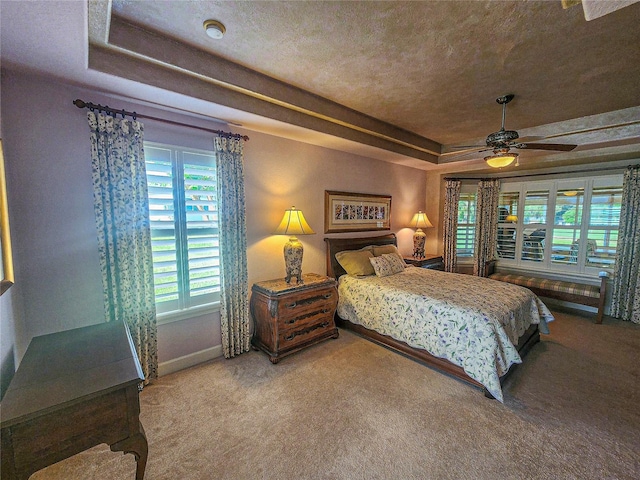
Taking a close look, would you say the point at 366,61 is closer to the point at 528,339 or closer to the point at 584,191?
the point at 528,339

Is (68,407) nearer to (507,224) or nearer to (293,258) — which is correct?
(293,258)

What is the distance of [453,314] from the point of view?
8.09 ft

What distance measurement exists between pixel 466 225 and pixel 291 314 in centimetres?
421

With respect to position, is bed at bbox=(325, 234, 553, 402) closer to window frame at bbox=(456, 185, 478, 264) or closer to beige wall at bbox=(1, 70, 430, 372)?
beige wall at bbox=(1, 70, 430, 372)

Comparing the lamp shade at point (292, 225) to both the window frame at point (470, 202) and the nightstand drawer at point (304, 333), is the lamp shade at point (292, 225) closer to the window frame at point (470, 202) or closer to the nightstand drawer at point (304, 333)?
the nightstand drawer at point (304, 333)

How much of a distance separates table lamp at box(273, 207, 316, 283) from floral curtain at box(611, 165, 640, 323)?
4.67m

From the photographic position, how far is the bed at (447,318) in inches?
89.4

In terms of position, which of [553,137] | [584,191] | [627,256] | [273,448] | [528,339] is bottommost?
[273,448]

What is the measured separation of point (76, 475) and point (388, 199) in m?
4.51

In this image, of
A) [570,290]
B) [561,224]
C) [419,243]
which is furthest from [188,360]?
[561,224]

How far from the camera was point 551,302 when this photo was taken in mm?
4543

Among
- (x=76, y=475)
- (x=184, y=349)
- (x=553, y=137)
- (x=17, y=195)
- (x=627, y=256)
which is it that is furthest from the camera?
(x=627, y=256)

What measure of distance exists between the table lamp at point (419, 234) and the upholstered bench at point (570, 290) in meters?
1.56

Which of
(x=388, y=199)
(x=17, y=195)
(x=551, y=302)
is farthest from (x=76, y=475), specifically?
(x=551, y=302)
